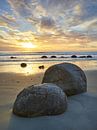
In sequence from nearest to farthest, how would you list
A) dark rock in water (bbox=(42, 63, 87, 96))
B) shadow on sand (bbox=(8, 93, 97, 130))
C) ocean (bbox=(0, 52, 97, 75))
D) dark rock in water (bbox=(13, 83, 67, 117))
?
1. shadow on sand (bbox=(8, 93, 97, 130))
2. dark rock in water (bbox=(13, 83, 67, 117))
3. dark rock in water (bbox=(42, 63, 87, 96))
4. ocean (bbox=(0, 52, 97, 75))

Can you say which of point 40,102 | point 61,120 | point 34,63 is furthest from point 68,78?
point 34,63

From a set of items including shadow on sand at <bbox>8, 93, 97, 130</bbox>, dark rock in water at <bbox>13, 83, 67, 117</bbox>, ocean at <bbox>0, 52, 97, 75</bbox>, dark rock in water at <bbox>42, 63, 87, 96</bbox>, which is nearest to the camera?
shadow on sand at <bbox>8, 93, 97, 130</bbox>

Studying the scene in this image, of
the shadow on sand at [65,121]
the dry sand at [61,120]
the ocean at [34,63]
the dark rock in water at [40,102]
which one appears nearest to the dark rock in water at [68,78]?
the dry sand at [61,120]

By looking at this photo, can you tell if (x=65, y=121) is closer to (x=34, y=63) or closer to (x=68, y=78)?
(x=68, y=78)

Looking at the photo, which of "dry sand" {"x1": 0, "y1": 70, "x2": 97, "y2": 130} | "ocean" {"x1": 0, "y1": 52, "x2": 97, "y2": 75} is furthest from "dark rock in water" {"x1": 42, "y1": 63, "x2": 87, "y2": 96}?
"ocean" {"x1": 0, "y1": 52, "x2": 97, "y2": 75}

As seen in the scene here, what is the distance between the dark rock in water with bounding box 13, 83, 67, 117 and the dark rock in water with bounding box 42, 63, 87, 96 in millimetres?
1636

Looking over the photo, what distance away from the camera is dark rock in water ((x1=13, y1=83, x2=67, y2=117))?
4383 mm

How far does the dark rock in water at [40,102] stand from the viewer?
4.38m

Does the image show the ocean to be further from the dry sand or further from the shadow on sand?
the shadow on sand

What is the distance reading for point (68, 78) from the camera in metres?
6.38

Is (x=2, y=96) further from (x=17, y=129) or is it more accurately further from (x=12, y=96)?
(x=17, y=129)

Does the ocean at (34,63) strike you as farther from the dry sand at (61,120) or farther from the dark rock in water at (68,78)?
the dry sand at (61,120)

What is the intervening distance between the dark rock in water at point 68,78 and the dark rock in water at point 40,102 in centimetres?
164

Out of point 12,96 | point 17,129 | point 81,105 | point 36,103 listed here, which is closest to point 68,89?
point 81,105
